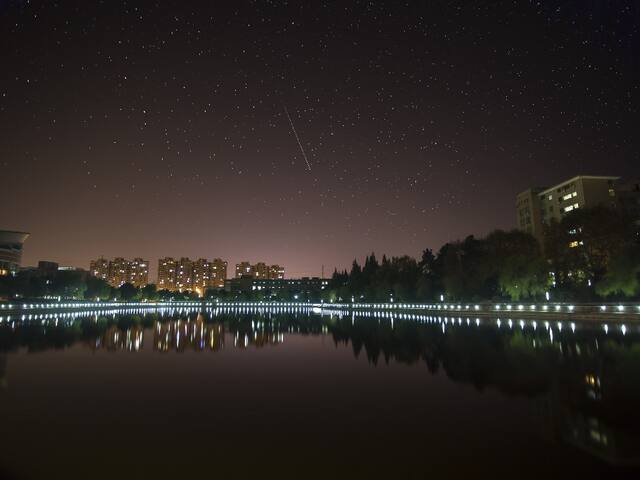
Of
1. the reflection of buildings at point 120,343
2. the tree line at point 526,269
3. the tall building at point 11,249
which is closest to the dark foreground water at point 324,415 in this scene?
the reflection of buildings at point 120,343

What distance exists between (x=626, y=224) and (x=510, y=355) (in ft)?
125

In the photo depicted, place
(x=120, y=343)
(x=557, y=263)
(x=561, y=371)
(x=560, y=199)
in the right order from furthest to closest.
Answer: (x=560, y=199) → (x=557, y=263) → (x=120, y=343) → (x=561, y=371)

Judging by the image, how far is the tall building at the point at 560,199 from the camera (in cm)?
9706

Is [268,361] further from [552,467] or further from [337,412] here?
[552,467]

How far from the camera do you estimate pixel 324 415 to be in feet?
28.1

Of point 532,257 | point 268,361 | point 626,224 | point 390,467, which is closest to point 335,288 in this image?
point 532,257

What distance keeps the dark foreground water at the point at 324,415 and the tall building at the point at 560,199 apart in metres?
82.8

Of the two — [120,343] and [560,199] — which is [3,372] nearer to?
[120,343]

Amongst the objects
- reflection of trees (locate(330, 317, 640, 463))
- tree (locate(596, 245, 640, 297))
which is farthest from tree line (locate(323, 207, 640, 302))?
reflection of trees (locate(330, 317, 640, 463))

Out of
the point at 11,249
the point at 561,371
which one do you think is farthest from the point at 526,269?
the point at 11,249

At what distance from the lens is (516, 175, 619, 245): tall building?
97.1 m

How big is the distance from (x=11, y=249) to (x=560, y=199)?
6520 inches

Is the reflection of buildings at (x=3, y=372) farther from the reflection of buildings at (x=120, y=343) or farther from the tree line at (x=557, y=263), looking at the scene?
the tree line at (x=557, y=263)

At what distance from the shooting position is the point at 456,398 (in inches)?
387
